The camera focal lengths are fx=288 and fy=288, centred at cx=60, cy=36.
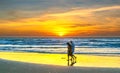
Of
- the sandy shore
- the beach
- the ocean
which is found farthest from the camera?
the ocean

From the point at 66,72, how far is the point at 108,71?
2.10m

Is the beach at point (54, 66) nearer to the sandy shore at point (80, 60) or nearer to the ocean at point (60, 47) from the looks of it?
the sandy shore at point (80, 60)

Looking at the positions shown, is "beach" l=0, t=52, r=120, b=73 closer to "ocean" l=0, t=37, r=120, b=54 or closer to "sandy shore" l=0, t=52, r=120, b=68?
"sandy shore" l=0, t=52, r=120, b=68

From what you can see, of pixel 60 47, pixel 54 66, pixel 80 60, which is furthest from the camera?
pixel 60 47

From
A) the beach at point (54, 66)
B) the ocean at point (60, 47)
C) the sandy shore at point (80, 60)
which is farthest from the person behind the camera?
the ocean at point (60, 47)

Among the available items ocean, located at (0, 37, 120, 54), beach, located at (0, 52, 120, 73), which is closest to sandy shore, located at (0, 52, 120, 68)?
beach, located at (0, 52, 120, 73)

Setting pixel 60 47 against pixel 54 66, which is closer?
pixel 54 66

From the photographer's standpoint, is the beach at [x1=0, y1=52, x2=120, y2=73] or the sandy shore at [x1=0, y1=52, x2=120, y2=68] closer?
the beach at [x1=0, y1=52, x2=120, y2=73]

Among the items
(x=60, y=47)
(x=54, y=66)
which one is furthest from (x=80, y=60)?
(x=60, y=47)

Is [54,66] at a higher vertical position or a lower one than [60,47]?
higher

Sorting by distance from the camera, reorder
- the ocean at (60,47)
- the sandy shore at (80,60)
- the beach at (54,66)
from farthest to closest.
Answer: the ocean at (60,47) < the sandy shore at (80,60) < the beach at (54,66)

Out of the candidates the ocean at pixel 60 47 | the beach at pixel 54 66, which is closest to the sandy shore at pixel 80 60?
the beach at pixel 54 66

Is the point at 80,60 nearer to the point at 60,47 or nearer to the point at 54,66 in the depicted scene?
the point at 54,66

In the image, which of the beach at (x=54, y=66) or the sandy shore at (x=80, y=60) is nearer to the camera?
the beach at (x=54, y=66)
